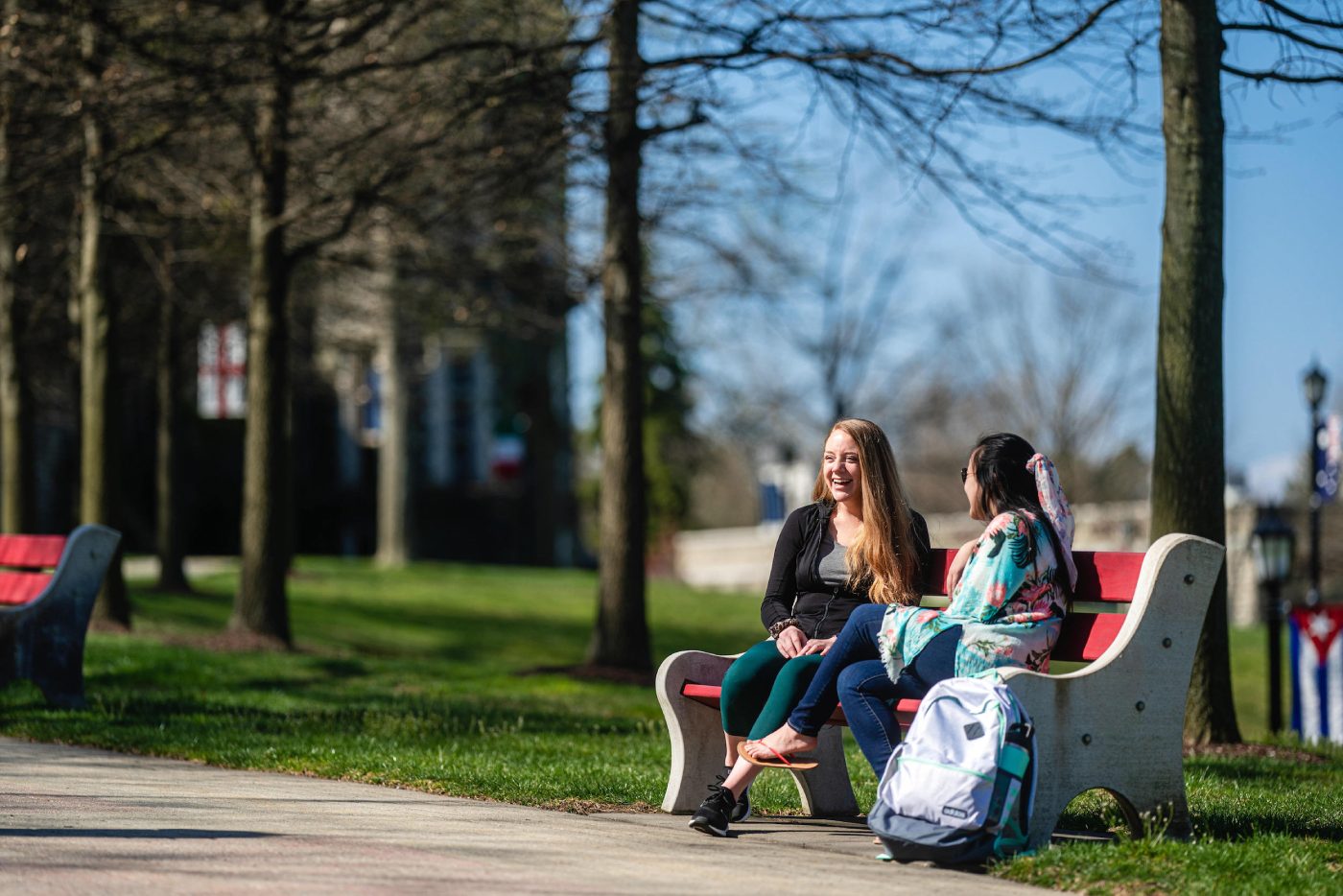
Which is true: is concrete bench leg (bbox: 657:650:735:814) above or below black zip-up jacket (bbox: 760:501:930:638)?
below

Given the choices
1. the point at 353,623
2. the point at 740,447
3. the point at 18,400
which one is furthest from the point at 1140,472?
the point at 18,400

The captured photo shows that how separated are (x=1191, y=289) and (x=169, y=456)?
1733 cm

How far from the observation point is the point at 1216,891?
4867mm

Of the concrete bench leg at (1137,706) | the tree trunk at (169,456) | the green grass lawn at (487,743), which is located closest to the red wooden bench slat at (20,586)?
the green grass lawn at (487,743)

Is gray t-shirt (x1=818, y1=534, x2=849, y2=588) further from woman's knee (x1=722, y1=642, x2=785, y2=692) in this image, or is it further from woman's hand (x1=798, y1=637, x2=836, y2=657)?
woman's knee (x1=722, y1=642, x2=785, y2=692)

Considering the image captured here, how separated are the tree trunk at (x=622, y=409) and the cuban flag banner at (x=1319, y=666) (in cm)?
904

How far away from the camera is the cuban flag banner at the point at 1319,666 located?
1878 centimetres

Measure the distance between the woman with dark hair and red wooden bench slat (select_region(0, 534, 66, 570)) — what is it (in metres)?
6.14

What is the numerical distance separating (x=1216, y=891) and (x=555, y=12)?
10.1m

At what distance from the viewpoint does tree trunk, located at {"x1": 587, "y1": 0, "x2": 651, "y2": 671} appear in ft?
44.9

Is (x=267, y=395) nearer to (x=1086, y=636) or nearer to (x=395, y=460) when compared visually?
(x=1086, y=636)

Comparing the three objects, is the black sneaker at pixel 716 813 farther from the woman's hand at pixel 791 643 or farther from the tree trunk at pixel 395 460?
the tree trunk at pixel 395 460

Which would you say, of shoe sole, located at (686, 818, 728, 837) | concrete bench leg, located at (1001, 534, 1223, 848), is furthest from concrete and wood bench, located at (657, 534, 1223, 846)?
shoe sole, located at (686, 818, 728, 837)

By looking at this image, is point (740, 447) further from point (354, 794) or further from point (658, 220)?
point (354, 794)
